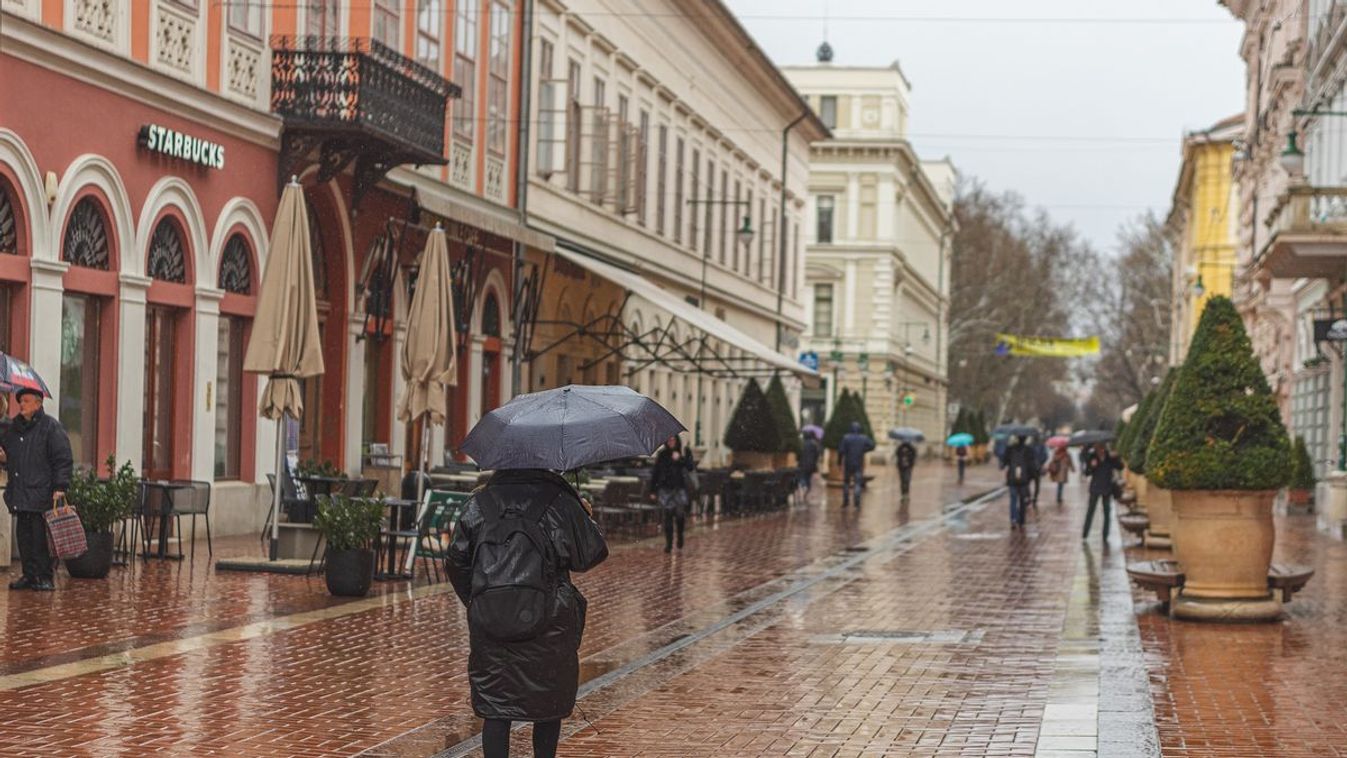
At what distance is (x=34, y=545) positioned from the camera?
1584 cm

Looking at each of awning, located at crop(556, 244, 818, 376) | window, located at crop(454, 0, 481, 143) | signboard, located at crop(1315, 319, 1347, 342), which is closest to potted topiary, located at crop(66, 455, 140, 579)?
window, located at crop(454, 0, 481, 143)

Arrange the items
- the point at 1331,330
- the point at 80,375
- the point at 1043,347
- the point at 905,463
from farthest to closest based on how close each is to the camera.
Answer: the point at 1043,347
the point at 905,463
the point at 1331,330
the point at 80,375

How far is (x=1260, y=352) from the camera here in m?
56.4

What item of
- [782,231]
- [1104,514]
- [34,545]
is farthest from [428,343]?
[782,231]

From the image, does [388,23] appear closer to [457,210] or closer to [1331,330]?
[457,210]

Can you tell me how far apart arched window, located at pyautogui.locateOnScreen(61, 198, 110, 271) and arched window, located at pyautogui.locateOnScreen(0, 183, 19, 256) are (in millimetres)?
898

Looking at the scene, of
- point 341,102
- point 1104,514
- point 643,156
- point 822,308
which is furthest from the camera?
point 822,308

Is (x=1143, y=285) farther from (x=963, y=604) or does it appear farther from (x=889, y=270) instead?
(x=963, y=604)

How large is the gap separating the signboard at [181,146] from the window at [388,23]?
14.3 feet

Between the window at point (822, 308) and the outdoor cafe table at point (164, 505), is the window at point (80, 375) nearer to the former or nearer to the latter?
the outdoor cafe table at point (164, 505)

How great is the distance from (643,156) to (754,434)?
22.2 feet

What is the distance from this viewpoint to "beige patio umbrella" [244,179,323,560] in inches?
734

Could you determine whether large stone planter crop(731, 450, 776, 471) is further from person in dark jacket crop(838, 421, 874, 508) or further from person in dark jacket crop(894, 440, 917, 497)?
person in dark jacket crop(894, 440, 917, 497)

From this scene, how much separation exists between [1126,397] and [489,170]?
308ft
